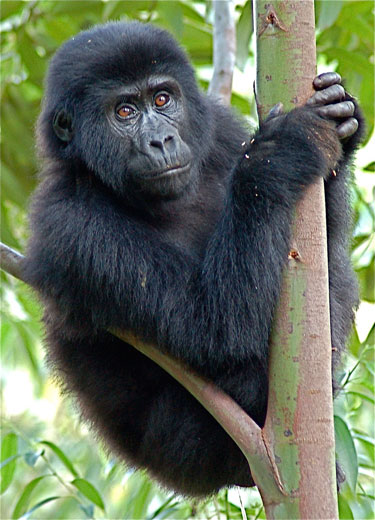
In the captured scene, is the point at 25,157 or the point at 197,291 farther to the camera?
the point at 25,157

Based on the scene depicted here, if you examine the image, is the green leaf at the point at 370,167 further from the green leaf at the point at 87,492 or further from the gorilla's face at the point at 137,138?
the green leaf at the point at 87,492

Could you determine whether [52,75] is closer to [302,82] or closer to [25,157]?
[302,82]

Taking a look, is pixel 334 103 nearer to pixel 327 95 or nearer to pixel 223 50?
pixel 327 95

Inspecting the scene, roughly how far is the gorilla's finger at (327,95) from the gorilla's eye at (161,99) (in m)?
0.95

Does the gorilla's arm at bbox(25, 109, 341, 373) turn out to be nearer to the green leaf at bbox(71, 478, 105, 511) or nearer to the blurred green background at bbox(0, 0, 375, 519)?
the blurred green background at bbox(0, 0, 375, 519)

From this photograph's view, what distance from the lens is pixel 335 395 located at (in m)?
3.53

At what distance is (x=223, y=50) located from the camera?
15.0ft

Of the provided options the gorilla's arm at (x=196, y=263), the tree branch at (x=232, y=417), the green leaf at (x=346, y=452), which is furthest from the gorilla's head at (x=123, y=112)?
the green leaf at (x=346, y=452)

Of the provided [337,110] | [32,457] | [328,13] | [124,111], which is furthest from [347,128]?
[32,457]

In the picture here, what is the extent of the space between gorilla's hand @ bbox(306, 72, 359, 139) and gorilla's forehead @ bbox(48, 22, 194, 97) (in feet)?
3.04

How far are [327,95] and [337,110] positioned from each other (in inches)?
3.4

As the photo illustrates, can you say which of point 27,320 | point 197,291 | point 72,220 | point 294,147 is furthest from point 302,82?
point 27,320

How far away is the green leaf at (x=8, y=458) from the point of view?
3.84 meters

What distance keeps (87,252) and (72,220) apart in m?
0.15
